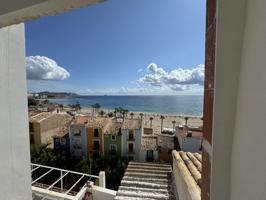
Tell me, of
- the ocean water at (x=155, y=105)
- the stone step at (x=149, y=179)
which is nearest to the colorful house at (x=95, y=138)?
the stone step at (x=149, y=179)

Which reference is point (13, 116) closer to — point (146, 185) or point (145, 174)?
point (146, 185)

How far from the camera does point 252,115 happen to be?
0.43 m

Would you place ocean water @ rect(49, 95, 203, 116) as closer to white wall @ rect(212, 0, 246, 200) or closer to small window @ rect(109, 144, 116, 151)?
small window @ rect(109, 144, 116, 151)

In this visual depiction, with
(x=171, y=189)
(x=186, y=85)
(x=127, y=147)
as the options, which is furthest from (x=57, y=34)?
(x=186, y=85)

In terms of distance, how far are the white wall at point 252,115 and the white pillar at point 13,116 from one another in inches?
47.1

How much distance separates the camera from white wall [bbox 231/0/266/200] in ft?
1.30

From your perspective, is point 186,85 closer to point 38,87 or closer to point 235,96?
point 38,87

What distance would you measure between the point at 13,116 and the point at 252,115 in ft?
4.23

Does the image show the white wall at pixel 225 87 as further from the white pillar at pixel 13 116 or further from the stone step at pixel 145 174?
the stone step at pixel 145 174

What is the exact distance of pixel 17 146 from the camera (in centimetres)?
132

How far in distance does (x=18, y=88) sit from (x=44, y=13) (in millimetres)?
707

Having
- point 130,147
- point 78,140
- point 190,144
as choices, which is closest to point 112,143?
point 130,147

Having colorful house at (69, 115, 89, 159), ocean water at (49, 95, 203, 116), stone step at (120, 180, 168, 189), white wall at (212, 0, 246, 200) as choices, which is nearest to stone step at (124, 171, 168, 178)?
stone step at (120, 180, 168, 189)

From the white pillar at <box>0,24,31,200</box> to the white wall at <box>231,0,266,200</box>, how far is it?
1.20 m
